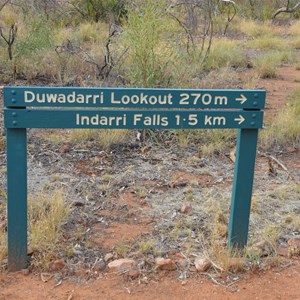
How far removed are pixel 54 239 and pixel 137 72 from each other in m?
3.28

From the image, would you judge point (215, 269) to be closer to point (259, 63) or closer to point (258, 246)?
point (258, 246)

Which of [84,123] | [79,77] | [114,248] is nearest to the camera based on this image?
[84,123]

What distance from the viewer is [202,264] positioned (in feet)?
12.1

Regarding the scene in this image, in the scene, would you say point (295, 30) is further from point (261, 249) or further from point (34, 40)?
point (261, 249)

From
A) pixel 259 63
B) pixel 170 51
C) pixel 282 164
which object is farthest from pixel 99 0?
pixel 282 164

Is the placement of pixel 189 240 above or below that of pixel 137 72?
below

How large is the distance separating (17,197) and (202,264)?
4.19 feet

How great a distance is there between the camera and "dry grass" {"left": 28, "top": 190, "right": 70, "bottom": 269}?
12.3 feet

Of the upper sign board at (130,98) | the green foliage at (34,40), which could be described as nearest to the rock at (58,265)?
the upper sign board at (130,98)

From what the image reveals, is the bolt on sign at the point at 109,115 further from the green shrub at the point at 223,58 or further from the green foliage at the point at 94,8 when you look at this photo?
the green foliage at the point at 94,8

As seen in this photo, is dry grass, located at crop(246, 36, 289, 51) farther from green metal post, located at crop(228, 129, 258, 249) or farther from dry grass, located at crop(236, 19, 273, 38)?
green metal post, located at crop(228, 129, 258, 249)

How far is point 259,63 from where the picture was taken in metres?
11.6

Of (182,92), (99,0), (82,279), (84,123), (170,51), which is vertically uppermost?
(99,0)

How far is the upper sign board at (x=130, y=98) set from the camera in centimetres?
336
